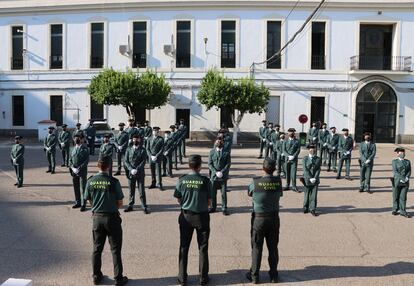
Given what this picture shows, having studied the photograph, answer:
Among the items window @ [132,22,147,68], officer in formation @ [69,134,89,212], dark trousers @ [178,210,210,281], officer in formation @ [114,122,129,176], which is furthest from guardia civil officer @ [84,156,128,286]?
window @ [132,22,147,68]

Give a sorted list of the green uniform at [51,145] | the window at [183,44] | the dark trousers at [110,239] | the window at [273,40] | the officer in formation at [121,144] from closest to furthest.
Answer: the dark trousers at [110,239] → the green uniform at [51,145] → the officer in formation at [121,144] → the window at [273,40] → the window at [183,44]

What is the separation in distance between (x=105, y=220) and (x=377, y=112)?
93.6 feet

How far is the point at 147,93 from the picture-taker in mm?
25828

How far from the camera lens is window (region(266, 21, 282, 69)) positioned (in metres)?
31.2

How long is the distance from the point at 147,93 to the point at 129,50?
7.16m

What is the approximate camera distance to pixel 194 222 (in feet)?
20.6

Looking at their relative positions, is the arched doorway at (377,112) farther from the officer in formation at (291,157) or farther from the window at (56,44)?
the window at (56,44)

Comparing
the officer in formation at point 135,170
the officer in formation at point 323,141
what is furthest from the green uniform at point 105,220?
the officer in formation at point 323,141

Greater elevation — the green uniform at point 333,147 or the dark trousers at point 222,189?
the green uniform at point 333,147

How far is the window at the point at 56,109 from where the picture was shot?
33.2m

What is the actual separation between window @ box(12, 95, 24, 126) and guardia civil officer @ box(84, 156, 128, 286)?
3027 cm

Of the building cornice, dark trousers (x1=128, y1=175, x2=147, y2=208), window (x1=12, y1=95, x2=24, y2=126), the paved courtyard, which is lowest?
the paved courtyard

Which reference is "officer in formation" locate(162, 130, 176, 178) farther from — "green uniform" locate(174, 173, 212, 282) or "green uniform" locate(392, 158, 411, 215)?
"green uniform" locate(174, 173, 212, 282)

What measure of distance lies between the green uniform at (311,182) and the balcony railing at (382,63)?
70.4 feet
